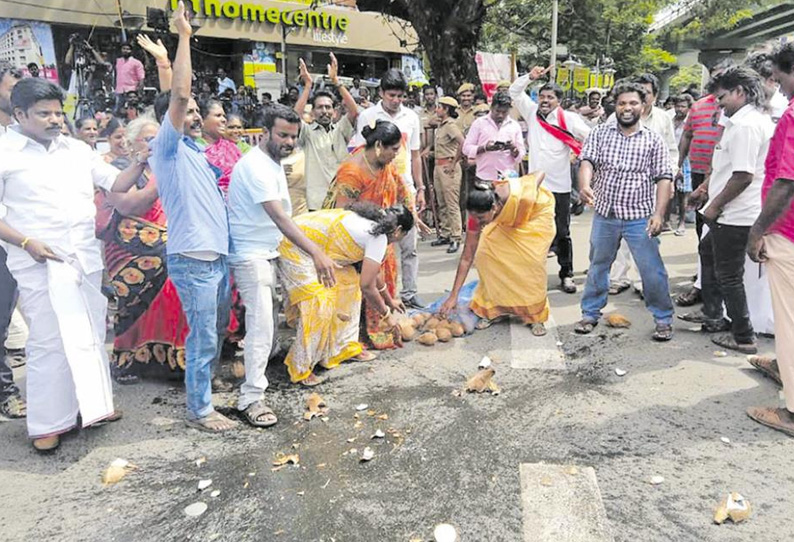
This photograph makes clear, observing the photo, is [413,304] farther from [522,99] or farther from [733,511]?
[733,511]

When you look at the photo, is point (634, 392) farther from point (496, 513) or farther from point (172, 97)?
point (172, 97)

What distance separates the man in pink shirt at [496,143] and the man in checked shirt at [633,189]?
1582 mm

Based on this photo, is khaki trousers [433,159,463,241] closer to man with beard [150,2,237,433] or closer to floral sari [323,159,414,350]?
floral sari [323,159,414,350]

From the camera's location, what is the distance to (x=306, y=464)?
3.13 meters

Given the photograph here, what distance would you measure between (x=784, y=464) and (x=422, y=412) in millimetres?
1862

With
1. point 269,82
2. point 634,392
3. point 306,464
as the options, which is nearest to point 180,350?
point 306,464

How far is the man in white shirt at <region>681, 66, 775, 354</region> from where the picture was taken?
160 inches

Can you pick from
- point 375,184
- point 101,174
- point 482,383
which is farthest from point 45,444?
point 375,184

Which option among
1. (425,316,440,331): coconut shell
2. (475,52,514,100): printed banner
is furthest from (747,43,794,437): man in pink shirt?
(475,52,514,100): printed banner

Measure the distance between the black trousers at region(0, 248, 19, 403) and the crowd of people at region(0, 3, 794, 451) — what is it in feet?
0.04

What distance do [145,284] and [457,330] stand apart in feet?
7.64

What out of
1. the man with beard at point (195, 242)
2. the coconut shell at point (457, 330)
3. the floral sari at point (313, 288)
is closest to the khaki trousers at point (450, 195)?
the coconut shell at point (457, 330)

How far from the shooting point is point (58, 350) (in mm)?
3318

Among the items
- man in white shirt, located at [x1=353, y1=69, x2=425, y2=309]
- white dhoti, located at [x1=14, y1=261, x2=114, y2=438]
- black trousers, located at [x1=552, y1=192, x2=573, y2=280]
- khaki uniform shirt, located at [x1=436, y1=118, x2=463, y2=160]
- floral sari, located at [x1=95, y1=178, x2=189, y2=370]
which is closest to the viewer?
white dhoti, located at [x1=14, y1=261, x2=114, y2=438]
